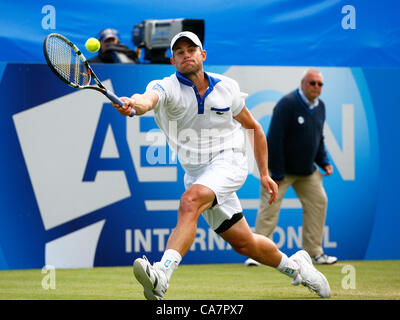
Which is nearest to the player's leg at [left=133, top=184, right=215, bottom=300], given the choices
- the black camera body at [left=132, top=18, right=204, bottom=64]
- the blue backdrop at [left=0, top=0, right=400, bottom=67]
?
the black camera body at [left=132, top=18, right=204, bottom=64]

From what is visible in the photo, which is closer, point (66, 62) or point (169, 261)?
point (169, 261)

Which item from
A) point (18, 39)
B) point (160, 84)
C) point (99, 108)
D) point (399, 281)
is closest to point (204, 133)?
point (160, 84)

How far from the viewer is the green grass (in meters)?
5.38

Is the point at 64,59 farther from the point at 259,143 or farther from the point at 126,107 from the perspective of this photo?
the point at 259,143

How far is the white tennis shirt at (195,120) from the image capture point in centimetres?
469

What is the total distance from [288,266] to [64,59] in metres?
1.97

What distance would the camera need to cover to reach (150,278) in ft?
13.3

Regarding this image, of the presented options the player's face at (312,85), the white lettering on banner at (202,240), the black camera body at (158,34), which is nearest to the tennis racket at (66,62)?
the white lettering on banner at (202,240)

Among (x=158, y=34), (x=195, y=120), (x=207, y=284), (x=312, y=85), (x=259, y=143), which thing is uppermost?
(x=158, y=34)

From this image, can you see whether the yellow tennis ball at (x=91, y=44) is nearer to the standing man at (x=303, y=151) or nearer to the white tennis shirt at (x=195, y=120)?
the white tennis shirt at (x=195, y=120)

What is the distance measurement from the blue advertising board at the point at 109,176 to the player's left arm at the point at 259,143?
2.68 meters

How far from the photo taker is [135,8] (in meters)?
8.26

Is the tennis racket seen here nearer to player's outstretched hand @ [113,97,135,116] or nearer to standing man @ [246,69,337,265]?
player's outstretched hand @ [113,97,135,116]

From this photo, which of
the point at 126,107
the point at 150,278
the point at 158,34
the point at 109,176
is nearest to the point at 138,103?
the point at 126,107
